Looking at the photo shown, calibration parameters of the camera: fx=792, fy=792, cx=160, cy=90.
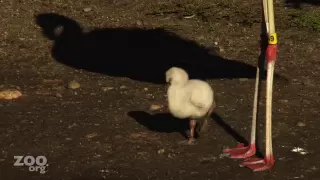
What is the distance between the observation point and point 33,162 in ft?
24.6

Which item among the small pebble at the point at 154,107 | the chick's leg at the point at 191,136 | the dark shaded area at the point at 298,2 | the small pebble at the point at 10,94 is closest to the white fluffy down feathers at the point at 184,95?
the chick's leg at the point at 191,136

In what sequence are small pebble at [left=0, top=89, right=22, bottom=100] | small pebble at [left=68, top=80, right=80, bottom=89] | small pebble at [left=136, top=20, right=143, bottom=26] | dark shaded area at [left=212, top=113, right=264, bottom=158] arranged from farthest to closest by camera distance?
small pebble at [left=136, top=20, right=143, bottom=26], small pebble at [left=68, top=80, right=80, bottom=89], small pebble at [left=0, top=89, right=22, bottom=100], dark shaded area at [left=212, top=113, right=264, bottom=158]

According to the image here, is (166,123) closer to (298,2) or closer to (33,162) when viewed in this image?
(33,162)

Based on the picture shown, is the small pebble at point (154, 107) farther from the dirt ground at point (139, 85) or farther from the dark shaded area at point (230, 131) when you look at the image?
the dark shaded area at point (230, 131)

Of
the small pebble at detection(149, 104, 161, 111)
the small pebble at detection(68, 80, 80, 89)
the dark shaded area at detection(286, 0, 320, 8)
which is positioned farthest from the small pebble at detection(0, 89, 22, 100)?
the dark shaded area at detection(286, 0, 320, 8)

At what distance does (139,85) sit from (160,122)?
1.32 m

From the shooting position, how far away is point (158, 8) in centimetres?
1316

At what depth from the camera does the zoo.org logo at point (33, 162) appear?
24.0ft

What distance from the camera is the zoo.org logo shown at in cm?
732

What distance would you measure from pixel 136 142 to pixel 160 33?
4.26 metres

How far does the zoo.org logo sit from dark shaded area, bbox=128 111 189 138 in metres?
1.35

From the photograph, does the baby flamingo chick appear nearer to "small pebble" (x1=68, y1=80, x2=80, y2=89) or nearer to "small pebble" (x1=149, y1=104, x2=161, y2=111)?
"small pebble" (x1=149, y1=104, x2=161, y2=111)

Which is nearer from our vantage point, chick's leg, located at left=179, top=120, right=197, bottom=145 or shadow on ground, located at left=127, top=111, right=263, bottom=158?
chick's leg, located at left=179, top=120, right=197, bottom=145

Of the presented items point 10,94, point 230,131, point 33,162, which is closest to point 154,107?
point 230,131
